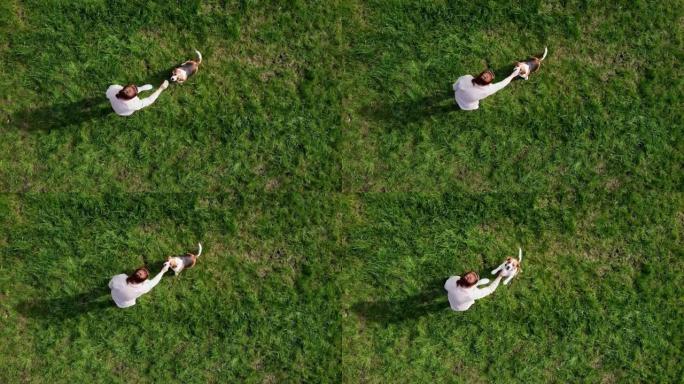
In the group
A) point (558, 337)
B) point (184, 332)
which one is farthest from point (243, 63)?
point (558, 337)

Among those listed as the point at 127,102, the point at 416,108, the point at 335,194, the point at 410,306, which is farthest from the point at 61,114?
the point at 410,306

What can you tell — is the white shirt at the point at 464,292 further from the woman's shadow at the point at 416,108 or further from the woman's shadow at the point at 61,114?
the woman's shadow at the point at 61,114

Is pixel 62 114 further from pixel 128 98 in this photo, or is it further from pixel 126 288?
pixel 126 288

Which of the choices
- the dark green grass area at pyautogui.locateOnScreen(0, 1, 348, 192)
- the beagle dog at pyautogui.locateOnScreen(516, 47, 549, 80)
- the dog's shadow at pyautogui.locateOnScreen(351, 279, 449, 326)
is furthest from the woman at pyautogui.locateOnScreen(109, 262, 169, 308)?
the beagle dog at pyautogui.locateOnScreen(516, 47, 549, 80)

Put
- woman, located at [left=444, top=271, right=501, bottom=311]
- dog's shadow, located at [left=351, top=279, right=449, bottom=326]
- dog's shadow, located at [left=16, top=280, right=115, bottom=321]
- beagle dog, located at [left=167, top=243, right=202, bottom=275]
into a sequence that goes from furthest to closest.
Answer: dog's shadow, located at [left=351, top=279, right=449, bottom=326] < dog's shadow, located at [left=16, top=280, right=115, bottom=321] < beagle dog, located at [left=167, top=243, right=202, bottom=275] < woman, located at [left=444, top=271, right=501, bottom=311]

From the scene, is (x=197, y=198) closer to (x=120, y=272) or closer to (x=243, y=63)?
(x=120, y=272)

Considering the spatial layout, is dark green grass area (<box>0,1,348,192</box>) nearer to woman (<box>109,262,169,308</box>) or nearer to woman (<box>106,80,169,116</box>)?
A: woman (<box>106,80,169,116</box>)
